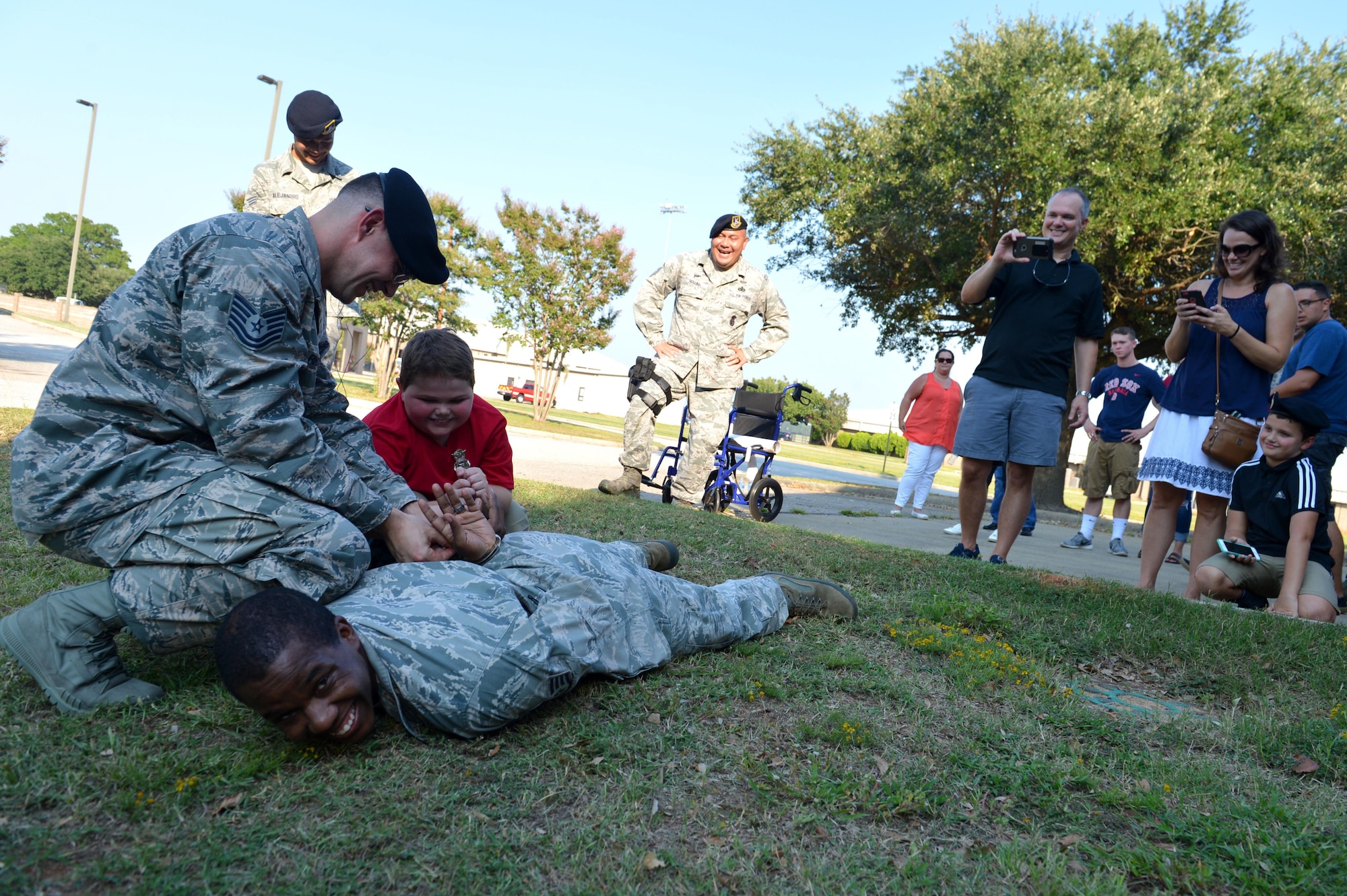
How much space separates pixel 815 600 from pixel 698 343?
13.3ft

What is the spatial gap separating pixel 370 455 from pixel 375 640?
2.92 ft

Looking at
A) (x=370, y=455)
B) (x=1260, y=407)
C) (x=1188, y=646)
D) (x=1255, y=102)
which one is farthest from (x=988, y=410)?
(x=1255, y=102)

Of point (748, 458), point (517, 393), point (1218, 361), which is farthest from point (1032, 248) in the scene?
point (517, 393)

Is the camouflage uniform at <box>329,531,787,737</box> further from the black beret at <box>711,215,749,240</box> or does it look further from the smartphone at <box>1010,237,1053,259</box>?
the black beret at <box>711,215,749,240</box>

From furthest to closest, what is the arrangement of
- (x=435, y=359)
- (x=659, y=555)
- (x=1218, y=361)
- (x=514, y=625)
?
(x=1218, y=361), (x=659, y=555), (x=435, y=359), (x=514, y=625)

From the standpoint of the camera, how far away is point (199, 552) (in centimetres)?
259

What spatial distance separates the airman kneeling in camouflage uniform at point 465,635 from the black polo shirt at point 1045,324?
3020mm

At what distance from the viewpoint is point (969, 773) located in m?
2.65

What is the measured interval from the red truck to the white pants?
39043 millimetres

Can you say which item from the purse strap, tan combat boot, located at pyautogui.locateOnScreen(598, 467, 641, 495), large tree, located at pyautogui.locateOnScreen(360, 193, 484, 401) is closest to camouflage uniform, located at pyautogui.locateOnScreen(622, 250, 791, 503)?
tan combat boot, located at pyautogui.locateOnScreen(598, 467, 641, 495)

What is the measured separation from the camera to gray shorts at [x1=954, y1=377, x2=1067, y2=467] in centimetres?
559

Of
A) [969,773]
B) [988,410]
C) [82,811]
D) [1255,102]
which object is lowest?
[82,811]

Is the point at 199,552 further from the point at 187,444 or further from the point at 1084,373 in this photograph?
the point at 1084,373

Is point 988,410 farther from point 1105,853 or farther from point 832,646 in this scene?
point 1105,853
